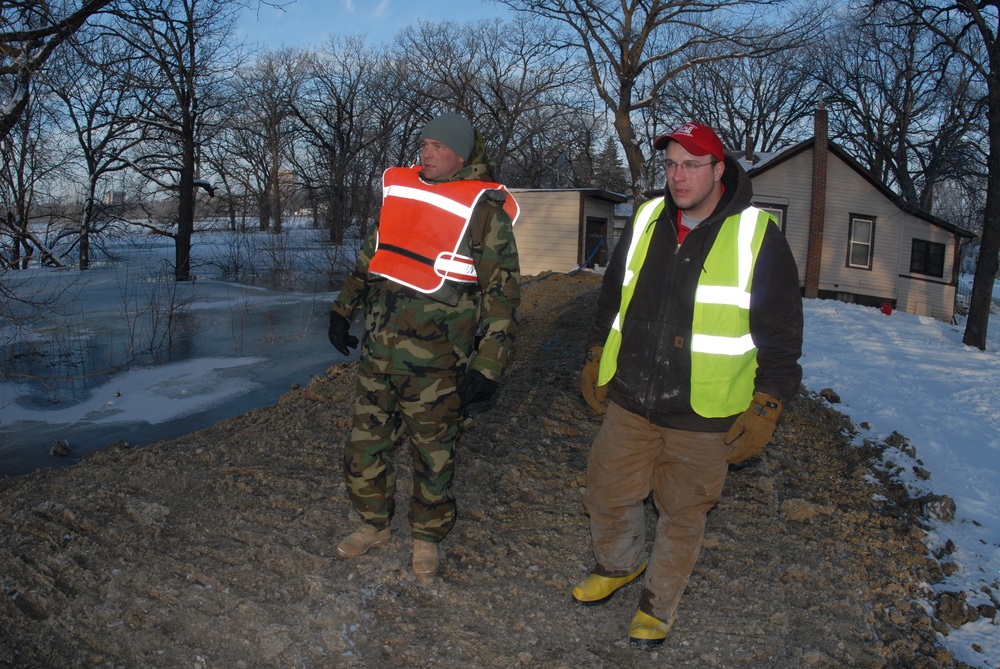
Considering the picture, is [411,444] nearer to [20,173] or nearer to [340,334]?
[340,334]

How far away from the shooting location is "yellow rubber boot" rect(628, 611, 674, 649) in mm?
2877

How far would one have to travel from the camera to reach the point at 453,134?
321 cm

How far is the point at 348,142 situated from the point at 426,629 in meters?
38.6

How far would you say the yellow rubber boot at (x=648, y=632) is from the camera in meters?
2.88

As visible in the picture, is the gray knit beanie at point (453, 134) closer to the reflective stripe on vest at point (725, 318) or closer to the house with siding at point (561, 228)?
the reflective stripe on vest at point (725, 318)

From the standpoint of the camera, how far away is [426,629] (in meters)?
2.98

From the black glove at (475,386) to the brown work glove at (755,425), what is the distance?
97 cm

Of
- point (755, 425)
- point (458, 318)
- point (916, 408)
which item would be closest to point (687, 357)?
point (755, 425)

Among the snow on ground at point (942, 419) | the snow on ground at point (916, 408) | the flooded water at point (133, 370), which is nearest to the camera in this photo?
the snow on ground at point (942, 419)

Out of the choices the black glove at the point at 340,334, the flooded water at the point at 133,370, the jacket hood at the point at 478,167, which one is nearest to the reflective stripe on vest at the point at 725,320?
the jacket hood at the point at 478,167

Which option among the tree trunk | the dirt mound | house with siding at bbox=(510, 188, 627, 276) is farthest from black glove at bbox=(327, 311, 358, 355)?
the tree trunk

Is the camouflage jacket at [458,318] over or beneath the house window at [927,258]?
beneath

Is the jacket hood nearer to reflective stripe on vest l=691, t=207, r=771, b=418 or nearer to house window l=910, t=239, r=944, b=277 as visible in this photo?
reflective stripe on vest l=691, t=207, r=771, b=418

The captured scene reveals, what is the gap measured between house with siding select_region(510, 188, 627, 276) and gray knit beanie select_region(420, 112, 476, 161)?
17423mm
